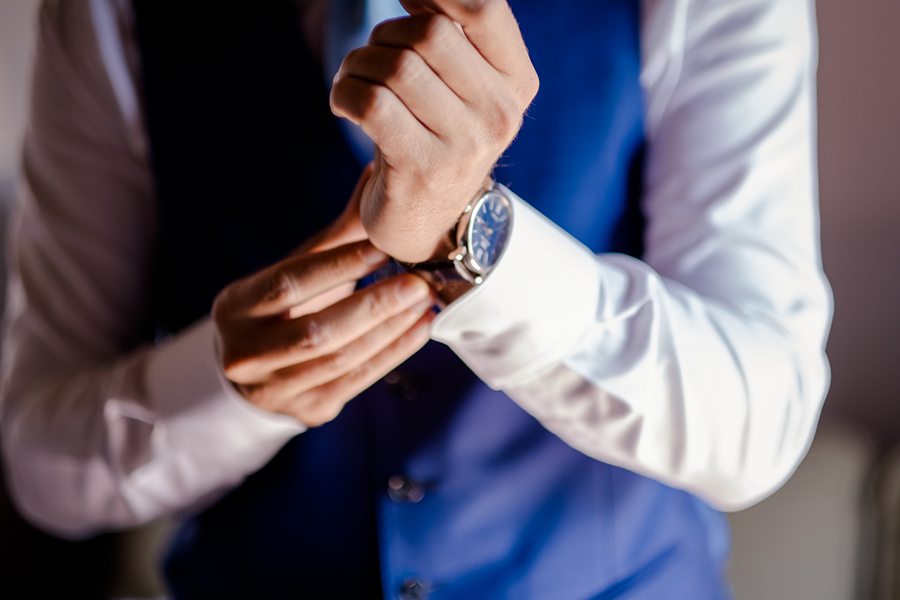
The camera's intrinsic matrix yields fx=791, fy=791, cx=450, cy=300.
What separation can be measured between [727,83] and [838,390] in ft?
1.80

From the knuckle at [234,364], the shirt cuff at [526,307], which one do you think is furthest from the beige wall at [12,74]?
the shirt cuff at [526,307]

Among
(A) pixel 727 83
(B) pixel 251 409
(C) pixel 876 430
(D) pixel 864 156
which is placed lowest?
(C) pixel 876 430

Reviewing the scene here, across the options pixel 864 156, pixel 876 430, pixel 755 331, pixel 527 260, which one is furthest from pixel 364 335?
pixel 876 430

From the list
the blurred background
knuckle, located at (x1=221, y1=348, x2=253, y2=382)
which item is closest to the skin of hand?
knuckle, located at (x1=221, y1=348, x2=253, y2=382)

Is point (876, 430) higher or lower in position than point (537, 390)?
lower

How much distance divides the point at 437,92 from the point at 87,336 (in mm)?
451

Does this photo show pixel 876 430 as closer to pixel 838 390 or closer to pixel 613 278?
pixel 838 390

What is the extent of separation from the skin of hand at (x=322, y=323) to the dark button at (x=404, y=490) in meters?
0.09

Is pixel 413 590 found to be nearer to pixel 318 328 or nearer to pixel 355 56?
pixel 318 328

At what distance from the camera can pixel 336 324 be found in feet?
1.28

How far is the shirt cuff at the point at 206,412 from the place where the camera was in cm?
50

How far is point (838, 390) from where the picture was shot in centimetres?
90

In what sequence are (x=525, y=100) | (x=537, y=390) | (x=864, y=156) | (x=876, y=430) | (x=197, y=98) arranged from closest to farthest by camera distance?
1. (x=525, y=100)
2. (x=537, y=390)
3. (x=197, y=98)
4. (x=864, y=156)
5. (x=876, y=430)

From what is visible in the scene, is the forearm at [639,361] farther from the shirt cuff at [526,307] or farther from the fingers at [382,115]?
the fingers at [382,115]
